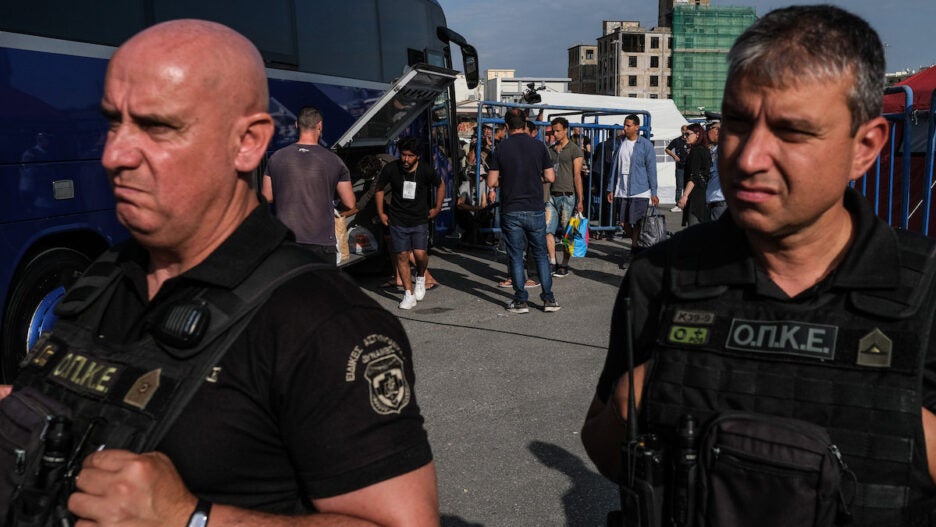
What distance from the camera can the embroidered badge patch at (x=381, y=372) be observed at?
1.37 metres

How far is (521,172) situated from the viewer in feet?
26.8

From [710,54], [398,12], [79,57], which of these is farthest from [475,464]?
[710,54]

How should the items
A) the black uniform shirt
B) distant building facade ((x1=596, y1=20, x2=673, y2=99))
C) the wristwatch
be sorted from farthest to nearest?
distant building facade ((x1=596, y1=20, x2=673, y2=99)) < the black uniform shirt < the wristwatch

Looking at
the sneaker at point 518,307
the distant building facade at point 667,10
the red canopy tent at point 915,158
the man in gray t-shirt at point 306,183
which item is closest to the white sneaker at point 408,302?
the sneaker at point 518,307

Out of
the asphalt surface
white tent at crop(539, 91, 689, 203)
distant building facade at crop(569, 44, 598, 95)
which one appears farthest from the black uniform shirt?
distant building facade at crop(569, 44, 598, 95)

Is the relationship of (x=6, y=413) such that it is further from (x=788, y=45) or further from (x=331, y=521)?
(x=788, y=45)

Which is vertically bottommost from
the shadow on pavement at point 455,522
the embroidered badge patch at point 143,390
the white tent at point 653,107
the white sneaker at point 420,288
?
the shadow on pavement at point 455,522

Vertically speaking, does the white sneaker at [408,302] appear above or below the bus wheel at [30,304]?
below

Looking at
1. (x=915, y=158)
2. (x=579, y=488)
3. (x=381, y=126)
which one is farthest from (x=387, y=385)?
(x=915, y=158)

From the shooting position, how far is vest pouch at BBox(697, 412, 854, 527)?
1.40m

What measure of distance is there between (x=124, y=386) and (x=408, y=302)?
729cm

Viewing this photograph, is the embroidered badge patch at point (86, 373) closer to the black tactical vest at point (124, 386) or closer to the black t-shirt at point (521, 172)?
the black tactical vest at point (124, 386)

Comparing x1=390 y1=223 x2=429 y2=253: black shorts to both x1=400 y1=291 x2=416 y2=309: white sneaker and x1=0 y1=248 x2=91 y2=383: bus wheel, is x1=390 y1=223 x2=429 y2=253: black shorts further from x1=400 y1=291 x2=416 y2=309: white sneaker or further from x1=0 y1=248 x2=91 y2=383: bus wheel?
x1=0 y1=248 x2=91 y2=383: bus wheel

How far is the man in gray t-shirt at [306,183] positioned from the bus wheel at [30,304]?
1661 mm
